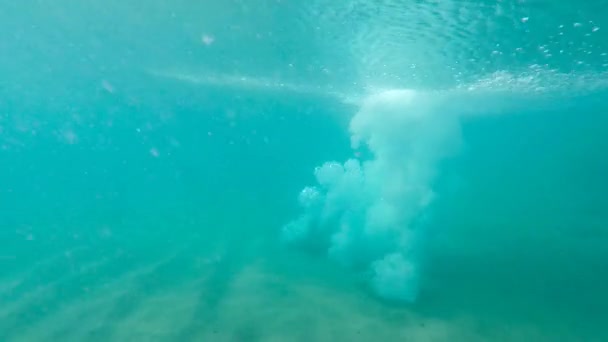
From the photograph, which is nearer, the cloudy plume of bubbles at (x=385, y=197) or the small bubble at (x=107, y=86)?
the cloudy plume of bubbles at (x=385, y=197)

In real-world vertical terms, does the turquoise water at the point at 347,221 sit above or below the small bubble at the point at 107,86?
below

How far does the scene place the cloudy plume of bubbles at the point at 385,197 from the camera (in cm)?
1072

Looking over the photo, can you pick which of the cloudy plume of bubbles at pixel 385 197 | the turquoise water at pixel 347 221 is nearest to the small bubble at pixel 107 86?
the turquoise water at pixel 347 221

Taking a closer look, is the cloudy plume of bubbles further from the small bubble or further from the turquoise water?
the small bubble

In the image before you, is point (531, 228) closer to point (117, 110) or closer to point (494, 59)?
point (494, 59)

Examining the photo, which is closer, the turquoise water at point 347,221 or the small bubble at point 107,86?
the turquoise water at point 347,221

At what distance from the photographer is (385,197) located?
1268cm

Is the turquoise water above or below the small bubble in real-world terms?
below

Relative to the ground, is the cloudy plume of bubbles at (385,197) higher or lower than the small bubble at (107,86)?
lower

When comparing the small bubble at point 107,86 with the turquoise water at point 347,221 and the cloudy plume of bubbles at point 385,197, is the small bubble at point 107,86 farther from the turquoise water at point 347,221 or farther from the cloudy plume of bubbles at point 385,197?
the cloudy plume of bubbles at point 385,197

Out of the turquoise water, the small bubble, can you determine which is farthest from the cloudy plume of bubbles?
the small bubble

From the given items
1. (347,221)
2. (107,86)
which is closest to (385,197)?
(347,221)

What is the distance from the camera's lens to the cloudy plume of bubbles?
10722mm

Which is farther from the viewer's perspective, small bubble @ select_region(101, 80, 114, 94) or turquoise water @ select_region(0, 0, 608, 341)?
small bubble @ select_region(101, 80, 114, 94)
